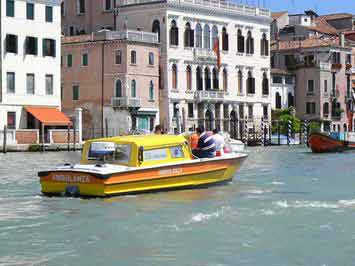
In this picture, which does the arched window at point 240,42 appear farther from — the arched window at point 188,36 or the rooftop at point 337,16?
the rooftop at point 337,16

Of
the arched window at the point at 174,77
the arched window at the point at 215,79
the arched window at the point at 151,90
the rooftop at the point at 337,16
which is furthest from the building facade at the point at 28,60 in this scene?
the rooftop at the point at 337,16

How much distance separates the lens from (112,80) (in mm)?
58781

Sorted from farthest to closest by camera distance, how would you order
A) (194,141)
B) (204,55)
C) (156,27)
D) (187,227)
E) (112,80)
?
(204,55), (156,27), (112,80), (194,141), (187,227)

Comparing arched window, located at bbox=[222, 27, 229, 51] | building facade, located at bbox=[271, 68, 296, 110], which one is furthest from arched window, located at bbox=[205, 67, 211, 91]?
building facade, located at bbox=[271, 68, 296, 110]

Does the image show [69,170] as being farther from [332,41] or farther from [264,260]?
[332,41]

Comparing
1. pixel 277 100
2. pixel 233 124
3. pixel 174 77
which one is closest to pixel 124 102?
pixel 174 77

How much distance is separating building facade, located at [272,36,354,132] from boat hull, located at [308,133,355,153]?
2646 cm

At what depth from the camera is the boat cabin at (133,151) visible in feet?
69.4

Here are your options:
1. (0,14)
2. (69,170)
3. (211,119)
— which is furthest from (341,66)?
(69,170)

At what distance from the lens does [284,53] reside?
7881cm

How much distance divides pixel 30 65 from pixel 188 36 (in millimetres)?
14003

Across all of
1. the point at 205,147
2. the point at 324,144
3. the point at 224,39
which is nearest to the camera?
the point at 205,147

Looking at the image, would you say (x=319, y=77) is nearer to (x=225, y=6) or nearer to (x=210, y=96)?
(x=225, y=6)

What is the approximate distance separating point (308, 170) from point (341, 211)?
45.9 feet
